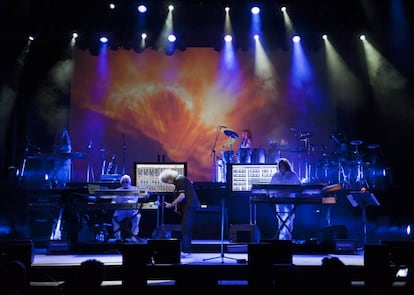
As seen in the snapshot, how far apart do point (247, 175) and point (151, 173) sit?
2.01 metres

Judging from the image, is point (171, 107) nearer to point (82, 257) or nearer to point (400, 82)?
point (400, 82)

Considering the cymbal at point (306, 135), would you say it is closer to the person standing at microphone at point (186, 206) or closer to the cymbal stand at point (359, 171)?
the cymbal stand at point (359, 171)

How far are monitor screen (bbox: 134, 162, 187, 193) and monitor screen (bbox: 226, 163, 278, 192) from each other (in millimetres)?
1017

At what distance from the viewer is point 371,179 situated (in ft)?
41.9

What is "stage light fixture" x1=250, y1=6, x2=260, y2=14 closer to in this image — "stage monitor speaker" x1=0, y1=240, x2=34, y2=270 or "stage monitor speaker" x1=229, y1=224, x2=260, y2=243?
"stage monitor speaker" x1=229, y1=224, x2=260, y2=243

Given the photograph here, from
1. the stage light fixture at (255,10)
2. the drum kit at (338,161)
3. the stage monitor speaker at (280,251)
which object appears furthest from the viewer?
the stage light fixture at (255,10)

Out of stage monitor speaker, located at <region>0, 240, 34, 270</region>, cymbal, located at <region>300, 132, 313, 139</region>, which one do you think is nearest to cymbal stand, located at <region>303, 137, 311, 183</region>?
cymbal, located at <region>300, 132, 313, 139</region>

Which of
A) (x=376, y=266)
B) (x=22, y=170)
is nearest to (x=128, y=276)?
(x=376, y=266)

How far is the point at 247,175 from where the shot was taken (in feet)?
36.3

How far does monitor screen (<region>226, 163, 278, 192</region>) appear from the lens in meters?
11.0

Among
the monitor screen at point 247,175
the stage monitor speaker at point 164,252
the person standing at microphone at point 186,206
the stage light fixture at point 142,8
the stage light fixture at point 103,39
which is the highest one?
the stage light fixture at point 142,8

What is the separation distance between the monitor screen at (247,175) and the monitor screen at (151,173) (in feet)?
3.34

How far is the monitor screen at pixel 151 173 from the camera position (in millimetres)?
11195

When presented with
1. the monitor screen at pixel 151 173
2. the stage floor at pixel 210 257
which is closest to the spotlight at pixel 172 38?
the monitor screen at pixel 151 173
